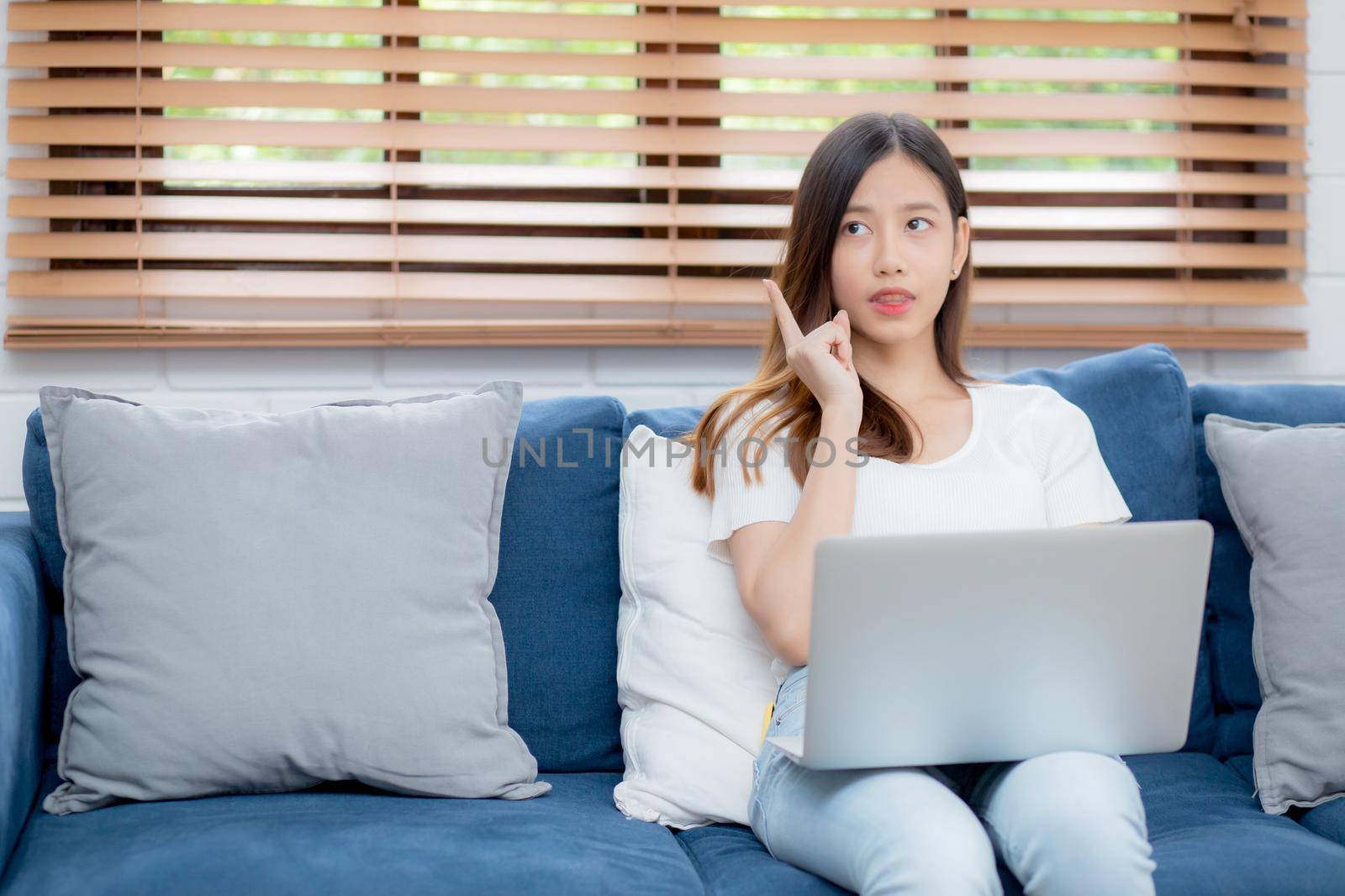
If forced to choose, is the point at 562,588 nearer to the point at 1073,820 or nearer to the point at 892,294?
the point at 892,294

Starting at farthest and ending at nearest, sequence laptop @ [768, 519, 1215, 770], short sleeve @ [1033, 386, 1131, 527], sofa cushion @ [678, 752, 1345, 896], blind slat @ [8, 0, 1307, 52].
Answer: blind slat @ [8, 0, 1307, 52]
short sleeve @ [1033, 386, 1131, 527]
sofa cushion @ [678, 752, 1345, 896]
laptop @ [768, 519, 1215, 770]

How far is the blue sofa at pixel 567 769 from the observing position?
3.68 ft

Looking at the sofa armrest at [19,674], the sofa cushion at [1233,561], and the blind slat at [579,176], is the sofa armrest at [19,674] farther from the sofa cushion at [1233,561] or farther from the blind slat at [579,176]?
the sofa cushion at [1233,561]

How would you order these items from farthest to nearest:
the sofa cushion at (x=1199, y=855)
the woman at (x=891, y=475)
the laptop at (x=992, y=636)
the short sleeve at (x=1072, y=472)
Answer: the short sleeve at (x=1072, y=472) < the sofa cushion at (x=1199, y=855) < the woman at (x=891, y=475) < the laptop at (x=992, y=636)

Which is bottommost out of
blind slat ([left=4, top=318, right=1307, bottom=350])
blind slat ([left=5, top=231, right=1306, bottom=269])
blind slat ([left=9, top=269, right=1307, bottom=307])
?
blind slat ([left=4, top=318, right=1307, bottom=350])

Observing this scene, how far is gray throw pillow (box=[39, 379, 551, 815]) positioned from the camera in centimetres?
128

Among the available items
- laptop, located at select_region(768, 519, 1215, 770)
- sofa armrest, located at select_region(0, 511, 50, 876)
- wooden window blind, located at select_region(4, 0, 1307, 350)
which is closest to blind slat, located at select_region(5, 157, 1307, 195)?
wooden window blind, located at select_region(4, 0, 1307, 350)

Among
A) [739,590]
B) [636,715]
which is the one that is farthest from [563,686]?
[739,590]

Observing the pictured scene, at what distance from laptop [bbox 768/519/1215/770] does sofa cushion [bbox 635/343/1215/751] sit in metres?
0.58

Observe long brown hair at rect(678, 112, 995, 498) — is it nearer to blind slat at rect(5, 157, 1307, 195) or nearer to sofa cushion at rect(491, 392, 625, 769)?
sofa cushion at rect(491, 392, 625, 769)

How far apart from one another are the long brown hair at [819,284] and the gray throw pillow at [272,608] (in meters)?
0.34

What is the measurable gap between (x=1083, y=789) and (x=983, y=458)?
484mm

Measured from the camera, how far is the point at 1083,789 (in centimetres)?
105

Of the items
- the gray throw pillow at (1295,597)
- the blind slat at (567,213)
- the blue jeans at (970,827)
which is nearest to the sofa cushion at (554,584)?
the blue jeans at (970,827)
